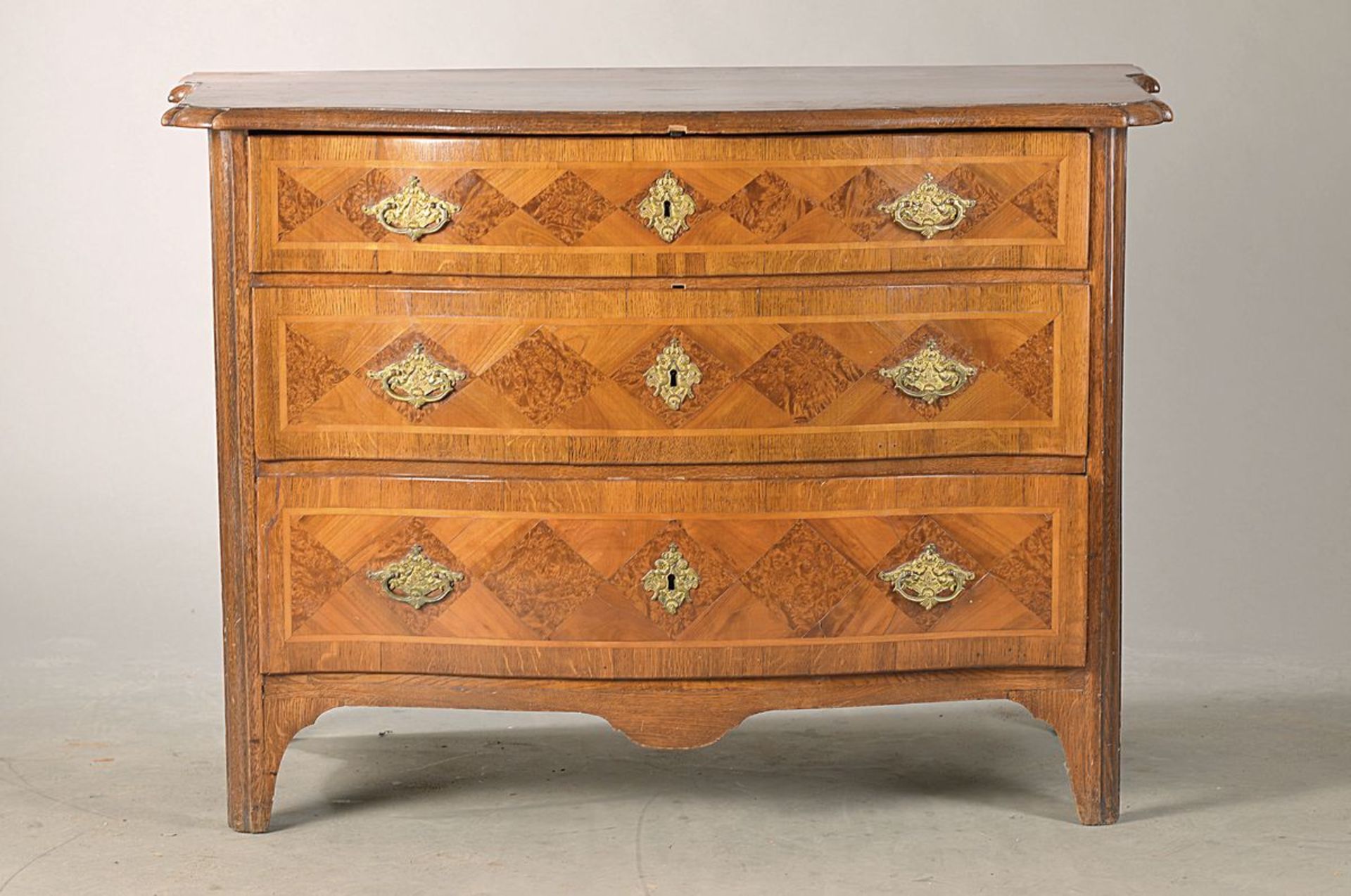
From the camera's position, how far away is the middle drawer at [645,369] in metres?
3.76

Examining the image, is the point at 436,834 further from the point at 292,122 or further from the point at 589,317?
the point at 292,122

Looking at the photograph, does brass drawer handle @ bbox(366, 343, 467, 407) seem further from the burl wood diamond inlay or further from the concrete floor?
the concrete floor

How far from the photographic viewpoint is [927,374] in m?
3.79

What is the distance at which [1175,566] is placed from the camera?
534cm

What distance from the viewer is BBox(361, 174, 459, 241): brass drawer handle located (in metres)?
3.74

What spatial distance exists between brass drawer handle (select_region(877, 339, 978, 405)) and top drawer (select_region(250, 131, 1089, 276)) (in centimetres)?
15

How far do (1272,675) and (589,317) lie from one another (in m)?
A: 1.88

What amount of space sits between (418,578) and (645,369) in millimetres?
515

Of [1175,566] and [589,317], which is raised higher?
[589,317]

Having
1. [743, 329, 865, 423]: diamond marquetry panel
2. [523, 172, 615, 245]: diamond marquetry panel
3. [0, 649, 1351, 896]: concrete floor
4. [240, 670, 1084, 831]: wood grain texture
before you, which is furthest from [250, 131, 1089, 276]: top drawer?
[0, 649, 1351, 896]: concrete floor

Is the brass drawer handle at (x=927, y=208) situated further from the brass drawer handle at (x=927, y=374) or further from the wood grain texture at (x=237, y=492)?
the wood grain texture at (x=237, y=492)

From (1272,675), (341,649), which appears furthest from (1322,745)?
(341,649)

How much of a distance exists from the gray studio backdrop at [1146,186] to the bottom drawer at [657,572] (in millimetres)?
1432

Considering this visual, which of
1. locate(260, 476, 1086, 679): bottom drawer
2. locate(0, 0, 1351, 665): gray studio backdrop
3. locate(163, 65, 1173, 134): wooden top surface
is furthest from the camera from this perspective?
locate(0, 0, 1351, 665): gray studio backdrop
